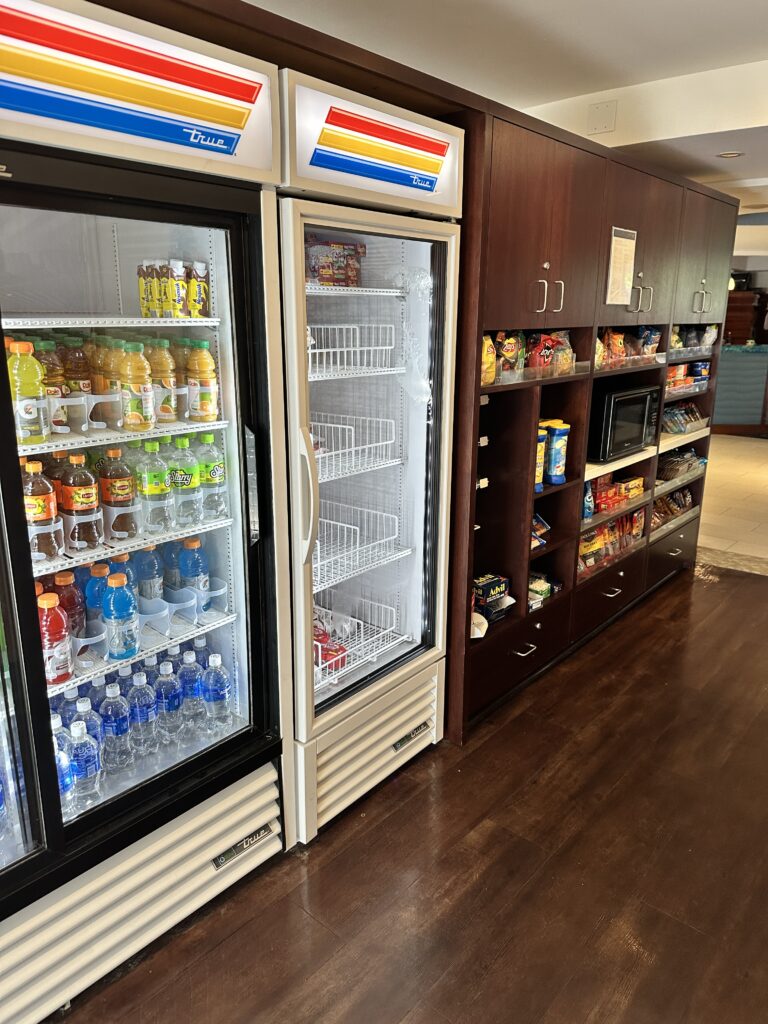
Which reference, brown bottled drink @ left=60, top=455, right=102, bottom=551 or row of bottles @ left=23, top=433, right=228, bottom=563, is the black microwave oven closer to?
row of bottles @ left=23, top=433, right=228, bottom=563

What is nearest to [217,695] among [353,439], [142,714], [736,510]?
[142,714]

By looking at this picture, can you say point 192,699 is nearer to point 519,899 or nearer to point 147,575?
point 147,575

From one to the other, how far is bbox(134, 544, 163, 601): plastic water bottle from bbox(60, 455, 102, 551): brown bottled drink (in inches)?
10.1

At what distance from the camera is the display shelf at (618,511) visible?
138 inches

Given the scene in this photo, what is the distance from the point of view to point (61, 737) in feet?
6.07

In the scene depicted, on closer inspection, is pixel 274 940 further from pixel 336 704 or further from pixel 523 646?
pixel 523 646

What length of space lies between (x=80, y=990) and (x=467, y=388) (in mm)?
2044

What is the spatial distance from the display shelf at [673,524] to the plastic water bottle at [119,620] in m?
3.22

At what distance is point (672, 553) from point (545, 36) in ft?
9.73

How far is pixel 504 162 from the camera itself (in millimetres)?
2441

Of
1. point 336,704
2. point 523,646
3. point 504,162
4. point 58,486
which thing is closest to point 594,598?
point 523,646

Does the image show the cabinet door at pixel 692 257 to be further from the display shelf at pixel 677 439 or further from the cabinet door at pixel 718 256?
the display shelf at pixel 677 439

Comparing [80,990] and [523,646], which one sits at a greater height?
[523,646]

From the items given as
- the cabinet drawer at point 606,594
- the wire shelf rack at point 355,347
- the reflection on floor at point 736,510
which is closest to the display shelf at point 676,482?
the cabinet drawer at point 606,594
